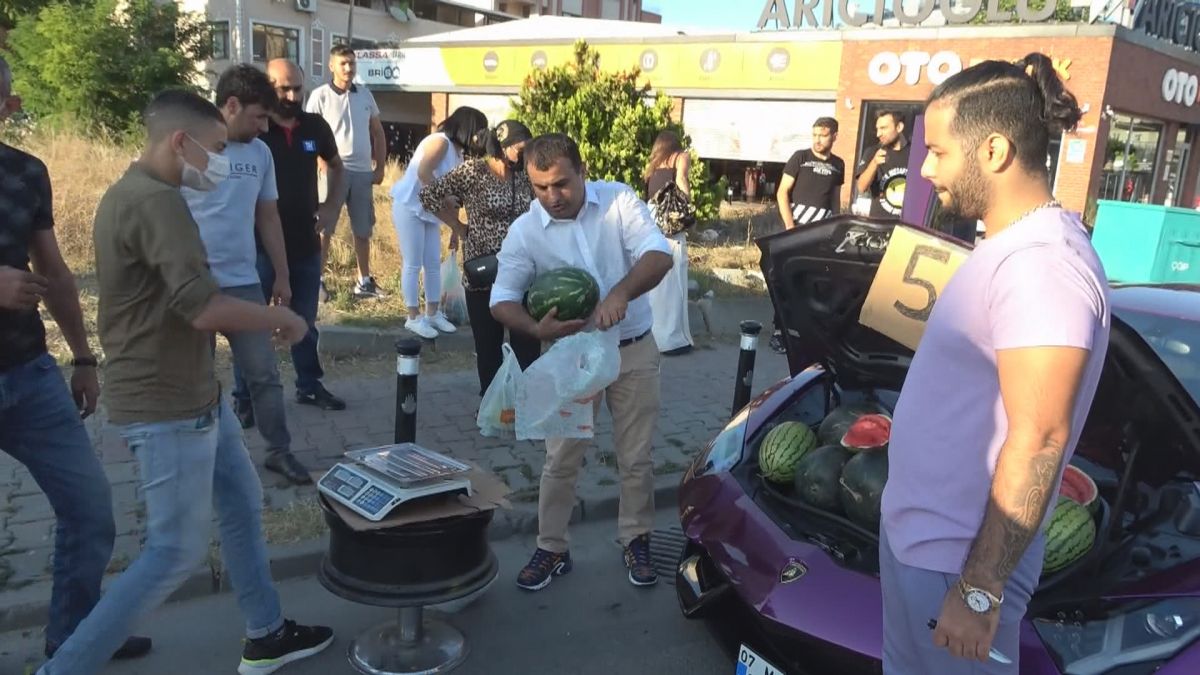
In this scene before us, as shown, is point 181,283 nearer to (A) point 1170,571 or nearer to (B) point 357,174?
(A) point 1170,571

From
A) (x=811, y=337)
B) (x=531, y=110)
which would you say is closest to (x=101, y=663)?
(x=811, y=337)

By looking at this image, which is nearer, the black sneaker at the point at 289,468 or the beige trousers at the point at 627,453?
the beige trousers at the point at 627,453

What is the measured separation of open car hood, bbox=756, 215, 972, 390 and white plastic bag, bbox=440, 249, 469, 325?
377 centimetres

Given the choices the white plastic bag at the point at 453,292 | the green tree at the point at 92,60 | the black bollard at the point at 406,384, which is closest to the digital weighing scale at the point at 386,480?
the black bollard at the point at 406,384

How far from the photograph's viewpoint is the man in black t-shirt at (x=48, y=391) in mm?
2611

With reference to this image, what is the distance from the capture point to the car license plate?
2592mm

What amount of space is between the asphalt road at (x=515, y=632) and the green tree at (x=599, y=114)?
726cm

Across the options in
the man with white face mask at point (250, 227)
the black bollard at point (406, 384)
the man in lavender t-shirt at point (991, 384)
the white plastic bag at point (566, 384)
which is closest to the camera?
the man in lavender t-shirt at point (991, 384)

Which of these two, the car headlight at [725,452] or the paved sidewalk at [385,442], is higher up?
the car headlight at [725,452]

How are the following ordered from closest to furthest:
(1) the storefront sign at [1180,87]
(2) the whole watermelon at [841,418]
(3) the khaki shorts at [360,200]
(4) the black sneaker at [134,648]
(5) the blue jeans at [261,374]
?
(4) the black sneaker at [134,648]
(2) the whole watermelon at [841,418]
(5) the blue jeans at [261,374]
(3) the khaki shorts at [360,200]
(1) the storefront sign at [1180,87]

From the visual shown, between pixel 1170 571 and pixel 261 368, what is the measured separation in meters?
3.86

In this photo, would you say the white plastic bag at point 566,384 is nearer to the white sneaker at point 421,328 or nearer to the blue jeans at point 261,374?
the blue jeans at point 261,374

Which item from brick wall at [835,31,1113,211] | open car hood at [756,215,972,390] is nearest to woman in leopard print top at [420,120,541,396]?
open car hood at [756,215,972,390]

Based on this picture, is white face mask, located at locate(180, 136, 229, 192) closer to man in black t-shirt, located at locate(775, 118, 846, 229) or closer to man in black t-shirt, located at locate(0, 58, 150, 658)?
man in black t-shirt, located at locate(0, 58, 150, 658)
